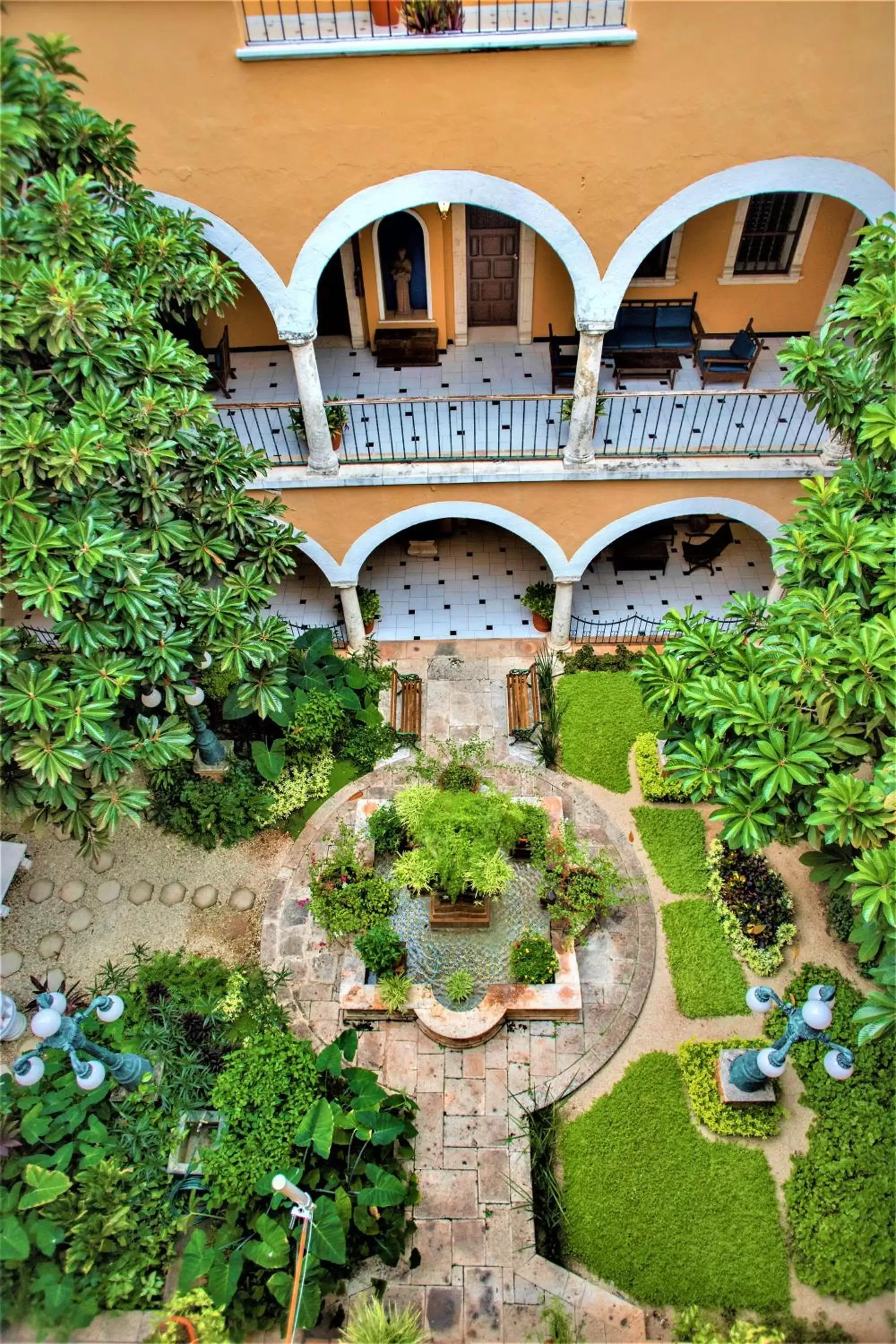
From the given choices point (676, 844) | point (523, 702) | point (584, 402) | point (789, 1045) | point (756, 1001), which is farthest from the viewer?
point (523, 702)

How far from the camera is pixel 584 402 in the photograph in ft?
36.0

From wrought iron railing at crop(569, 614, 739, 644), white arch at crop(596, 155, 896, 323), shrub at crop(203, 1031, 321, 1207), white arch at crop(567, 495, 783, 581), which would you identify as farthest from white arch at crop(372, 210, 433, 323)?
shrub at crop(203, 1031, 321, 1207)

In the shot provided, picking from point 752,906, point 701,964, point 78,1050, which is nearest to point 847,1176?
point 701,964

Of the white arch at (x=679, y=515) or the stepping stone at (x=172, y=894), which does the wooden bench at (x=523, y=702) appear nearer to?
the white arch at (x=679, y=515)

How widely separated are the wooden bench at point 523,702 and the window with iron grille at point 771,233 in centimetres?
636

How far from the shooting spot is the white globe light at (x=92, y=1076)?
28.1 ft

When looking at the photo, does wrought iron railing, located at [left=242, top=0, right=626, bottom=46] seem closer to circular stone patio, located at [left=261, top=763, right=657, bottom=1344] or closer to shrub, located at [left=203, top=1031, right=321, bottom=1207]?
circular stone patio, located at [left=261, top=763, right=657, bottom=1344]

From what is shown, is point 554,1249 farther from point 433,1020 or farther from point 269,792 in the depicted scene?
point 269,792

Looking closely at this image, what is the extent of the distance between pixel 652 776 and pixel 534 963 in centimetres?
306

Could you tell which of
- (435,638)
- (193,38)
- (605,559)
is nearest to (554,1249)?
(435,638)

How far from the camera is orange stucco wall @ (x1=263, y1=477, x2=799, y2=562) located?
1175 centimetres

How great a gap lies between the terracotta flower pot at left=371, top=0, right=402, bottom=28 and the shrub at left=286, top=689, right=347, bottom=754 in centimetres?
737

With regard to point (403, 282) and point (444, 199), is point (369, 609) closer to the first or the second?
point (403, 282)

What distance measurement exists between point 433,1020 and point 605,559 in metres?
7.79
